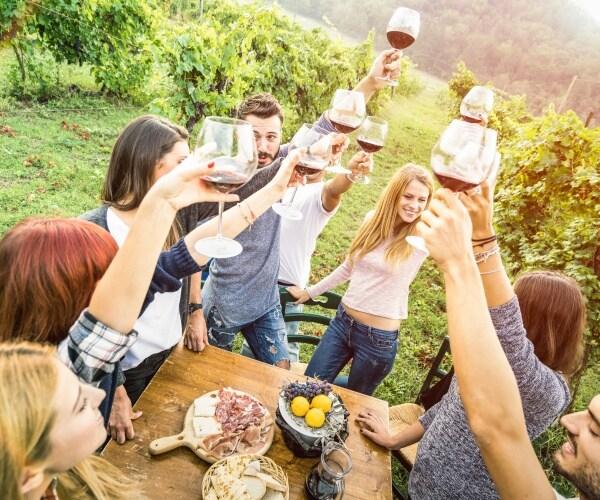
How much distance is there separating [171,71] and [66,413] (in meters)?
4.46

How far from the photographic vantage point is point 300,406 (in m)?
1.71

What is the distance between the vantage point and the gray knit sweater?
125 cm

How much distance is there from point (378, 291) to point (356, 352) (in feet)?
1.59

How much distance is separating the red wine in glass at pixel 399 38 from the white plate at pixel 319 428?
2.07 m

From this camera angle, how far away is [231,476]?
4.83 feet

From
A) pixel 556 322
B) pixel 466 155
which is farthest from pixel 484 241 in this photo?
pixel 556 322

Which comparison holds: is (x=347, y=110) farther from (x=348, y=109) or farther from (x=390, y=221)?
(x=390, y=221)

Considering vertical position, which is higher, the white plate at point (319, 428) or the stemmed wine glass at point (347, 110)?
the stemmed wine glass at point (347, 110)

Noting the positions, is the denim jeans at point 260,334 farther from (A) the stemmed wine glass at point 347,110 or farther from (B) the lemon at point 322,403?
(A) the stemmed wine glass at point 347,110

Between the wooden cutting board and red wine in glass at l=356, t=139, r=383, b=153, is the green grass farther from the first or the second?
red wine in glass at l=356, t=139, r=383, b=153

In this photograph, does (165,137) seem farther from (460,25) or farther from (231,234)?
(460,25)

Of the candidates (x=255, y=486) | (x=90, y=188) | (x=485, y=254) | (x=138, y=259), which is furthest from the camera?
(x=90, y=188)

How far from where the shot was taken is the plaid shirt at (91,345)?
1.18 m

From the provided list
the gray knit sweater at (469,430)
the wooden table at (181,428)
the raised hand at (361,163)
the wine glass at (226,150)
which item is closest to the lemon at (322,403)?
the wooden table at (181,428)
